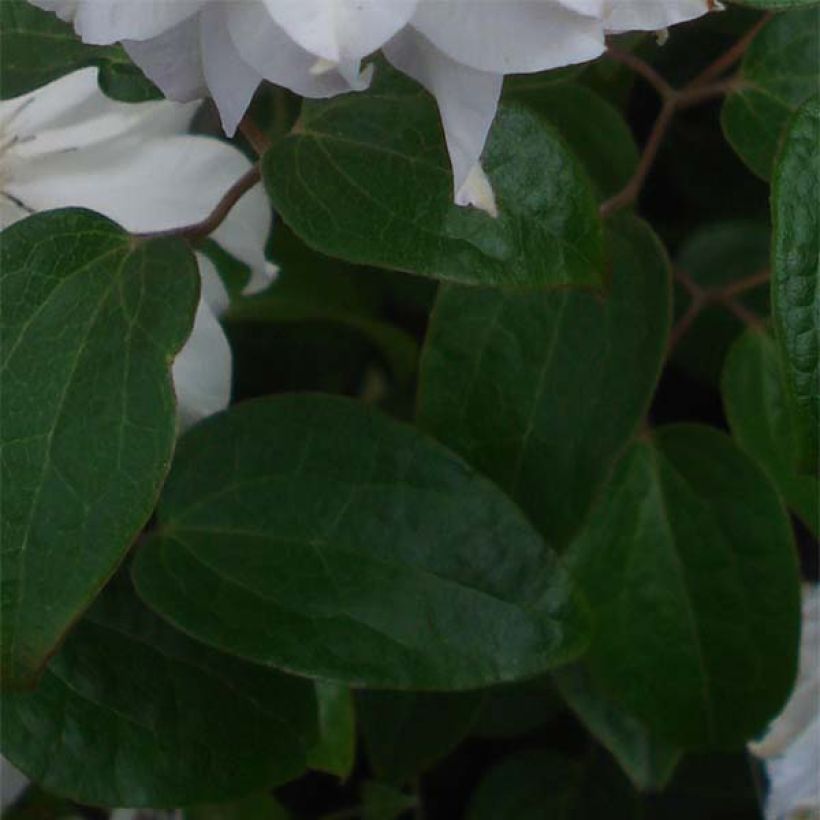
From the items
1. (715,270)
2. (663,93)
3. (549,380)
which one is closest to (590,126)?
(663,93)

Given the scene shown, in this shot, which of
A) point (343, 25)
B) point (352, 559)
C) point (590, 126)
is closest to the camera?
point (343, 25)

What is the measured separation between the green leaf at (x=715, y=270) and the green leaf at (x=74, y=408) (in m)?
0.51

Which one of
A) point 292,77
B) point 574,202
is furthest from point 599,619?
point 292,77

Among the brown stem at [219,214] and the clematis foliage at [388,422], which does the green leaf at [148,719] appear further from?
the brown stem at [219,214]

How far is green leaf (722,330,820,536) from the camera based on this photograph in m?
0.81

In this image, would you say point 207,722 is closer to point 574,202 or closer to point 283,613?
point 283,613

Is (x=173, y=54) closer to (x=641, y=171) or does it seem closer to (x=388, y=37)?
(x=388, y=37)

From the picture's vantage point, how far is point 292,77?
18.4 inches

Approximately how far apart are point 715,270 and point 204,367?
0.49 meters

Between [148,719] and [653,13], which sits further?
[148,719]

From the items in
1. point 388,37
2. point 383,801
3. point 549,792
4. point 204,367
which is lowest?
point 549,792

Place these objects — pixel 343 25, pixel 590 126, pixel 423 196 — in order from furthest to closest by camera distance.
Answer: pixel 590 126, pixel 423 196, pixel 343 25

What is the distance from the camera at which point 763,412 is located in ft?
2.71

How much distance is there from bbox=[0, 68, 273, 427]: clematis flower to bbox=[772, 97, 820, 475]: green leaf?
0.30 meters
